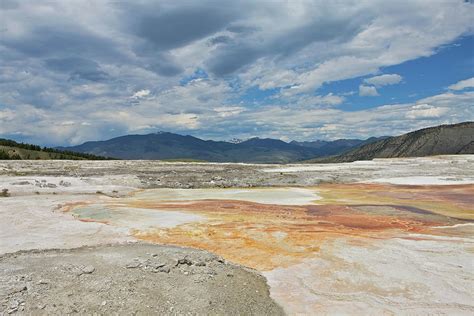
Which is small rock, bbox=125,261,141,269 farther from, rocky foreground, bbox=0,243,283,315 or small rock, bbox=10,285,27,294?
small rock, bbox=10,285,27,294

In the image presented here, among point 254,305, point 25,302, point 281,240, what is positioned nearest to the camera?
point 25,302

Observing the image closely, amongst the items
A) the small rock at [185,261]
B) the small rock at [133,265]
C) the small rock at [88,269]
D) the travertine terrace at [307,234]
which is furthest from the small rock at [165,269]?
the travertine terrace at [307,234]

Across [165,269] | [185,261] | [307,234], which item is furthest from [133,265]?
[307,234]

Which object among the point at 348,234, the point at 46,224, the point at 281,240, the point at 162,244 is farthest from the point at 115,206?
the point at 348,234

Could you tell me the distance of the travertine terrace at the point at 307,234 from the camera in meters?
11.5

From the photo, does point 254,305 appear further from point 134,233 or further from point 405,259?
point 134,233

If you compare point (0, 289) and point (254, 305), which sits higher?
point (0, 289)

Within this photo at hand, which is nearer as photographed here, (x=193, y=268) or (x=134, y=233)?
(x=193, y=268)

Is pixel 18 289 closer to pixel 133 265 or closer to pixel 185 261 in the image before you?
pixel 133 265

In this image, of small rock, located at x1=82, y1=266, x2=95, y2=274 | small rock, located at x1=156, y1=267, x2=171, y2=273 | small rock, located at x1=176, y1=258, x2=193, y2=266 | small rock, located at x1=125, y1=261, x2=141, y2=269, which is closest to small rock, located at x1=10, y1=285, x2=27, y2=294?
small rock, located at x1=82, y1=266, x2=95, y2=274

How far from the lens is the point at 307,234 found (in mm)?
17953

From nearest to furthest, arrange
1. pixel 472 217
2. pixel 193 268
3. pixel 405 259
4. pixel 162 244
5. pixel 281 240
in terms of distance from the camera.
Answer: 1. pixel 193 268
2. pixel 405 259
3. pixel 162 244
4. pixel 281 240
5. pixel 472 217

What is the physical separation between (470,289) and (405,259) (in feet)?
9.02

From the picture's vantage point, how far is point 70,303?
962 cm
